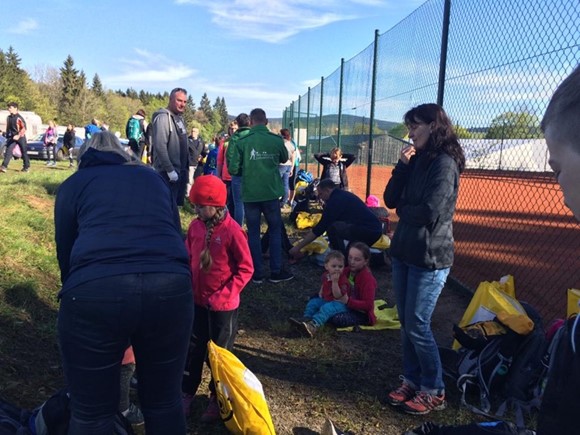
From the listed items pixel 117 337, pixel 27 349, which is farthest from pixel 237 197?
pixel 117 337

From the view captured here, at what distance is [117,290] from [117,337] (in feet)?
0.67

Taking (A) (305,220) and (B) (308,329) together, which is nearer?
(B) (308,329)

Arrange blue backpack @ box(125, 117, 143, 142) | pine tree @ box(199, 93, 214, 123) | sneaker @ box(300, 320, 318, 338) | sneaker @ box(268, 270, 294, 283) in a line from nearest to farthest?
sneaker @ box(300, 320, 318, 338)
sneaker @ box(268, 270, 294, 283)
blue backpack @ box(125, 117, 143, 142)
pine tree @ box(199, 93, 214, 123)

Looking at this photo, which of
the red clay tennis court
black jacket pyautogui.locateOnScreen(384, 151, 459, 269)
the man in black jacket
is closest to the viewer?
black jacket pyautogui.locateOnScreen(384, 151, 459, 269)

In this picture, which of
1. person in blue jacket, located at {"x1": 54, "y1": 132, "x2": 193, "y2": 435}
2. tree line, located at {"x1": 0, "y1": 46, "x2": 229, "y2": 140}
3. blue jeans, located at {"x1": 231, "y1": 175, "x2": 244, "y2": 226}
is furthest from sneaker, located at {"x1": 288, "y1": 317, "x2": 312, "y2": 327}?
tree line, located at {"x1": 0, "y1": 46, "x2": 229, "y2": 140}

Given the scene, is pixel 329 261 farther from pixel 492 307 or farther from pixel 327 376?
pixel 492 307

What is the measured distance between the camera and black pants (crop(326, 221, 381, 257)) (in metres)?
6.10

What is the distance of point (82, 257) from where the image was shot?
1.91 meters

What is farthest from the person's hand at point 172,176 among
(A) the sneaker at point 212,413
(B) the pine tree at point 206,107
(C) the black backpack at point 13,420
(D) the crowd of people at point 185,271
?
(B) the pine tree at point 206,107

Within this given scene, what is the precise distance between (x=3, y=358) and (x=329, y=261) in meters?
2.81

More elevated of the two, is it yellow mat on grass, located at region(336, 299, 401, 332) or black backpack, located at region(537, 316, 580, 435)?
black backpack, located at region(537, 316, 580, 435)

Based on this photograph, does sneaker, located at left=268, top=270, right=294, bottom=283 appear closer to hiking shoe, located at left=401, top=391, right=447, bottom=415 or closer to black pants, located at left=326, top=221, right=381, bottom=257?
black pants, located at left=326, top=221, right=381, bottom=257

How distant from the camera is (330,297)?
476 cm

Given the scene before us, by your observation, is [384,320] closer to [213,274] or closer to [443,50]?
[213,274]
